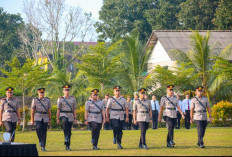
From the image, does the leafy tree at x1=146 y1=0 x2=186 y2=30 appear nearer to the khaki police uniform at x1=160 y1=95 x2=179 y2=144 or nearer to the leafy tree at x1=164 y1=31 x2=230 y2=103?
the leafy tree at x1=164 y1=31 x2=230 y2=103

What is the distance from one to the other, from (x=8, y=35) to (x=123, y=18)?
16.5m

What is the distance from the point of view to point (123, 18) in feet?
200

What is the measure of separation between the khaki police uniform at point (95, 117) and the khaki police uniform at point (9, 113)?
2.35m

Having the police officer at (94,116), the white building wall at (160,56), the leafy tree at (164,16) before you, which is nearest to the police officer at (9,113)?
the police officer at (94,116)

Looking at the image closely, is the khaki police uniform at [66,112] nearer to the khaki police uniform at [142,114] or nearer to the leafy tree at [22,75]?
the khaki police uniform at [142,114]

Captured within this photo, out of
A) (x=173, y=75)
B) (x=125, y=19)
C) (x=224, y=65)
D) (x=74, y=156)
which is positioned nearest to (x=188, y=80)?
(x=173, y=75)

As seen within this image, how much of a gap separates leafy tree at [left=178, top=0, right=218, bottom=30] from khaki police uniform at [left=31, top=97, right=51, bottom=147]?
132ft

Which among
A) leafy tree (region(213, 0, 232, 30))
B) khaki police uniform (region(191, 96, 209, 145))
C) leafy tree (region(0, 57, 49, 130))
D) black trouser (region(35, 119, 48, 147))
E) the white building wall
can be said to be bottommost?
black trouser (region(35, 119, 48, 147))

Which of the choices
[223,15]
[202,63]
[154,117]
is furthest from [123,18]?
[154,117]

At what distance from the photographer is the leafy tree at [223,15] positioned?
5009 cm

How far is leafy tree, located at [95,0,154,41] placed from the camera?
5944 centimetres

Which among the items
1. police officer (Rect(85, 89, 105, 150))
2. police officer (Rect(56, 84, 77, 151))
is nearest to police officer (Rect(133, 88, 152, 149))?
police officer (Rect(85, 89, 105, 150))

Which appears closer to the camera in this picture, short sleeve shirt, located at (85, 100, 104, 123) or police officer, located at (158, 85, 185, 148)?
short sleeve shirt, located at (85, 100, 104, 123)

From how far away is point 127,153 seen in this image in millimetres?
14297
